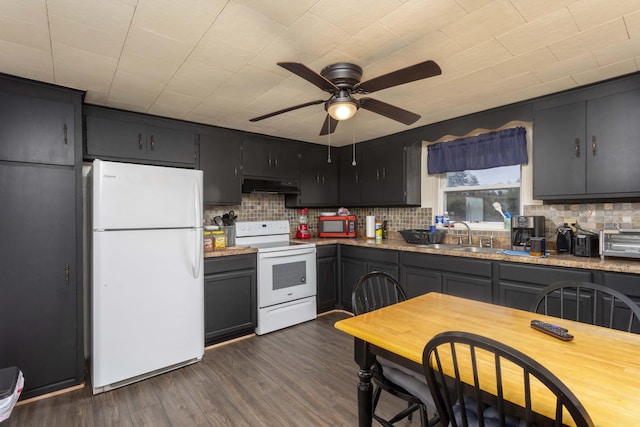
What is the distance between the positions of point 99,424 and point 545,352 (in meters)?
2.39

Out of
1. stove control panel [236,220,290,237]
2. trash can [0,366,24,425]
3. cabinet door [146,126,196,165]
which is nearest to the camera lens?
trash can [0,366,24,425]

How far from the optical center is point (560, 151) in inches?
102

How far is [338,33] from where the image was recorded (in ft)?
5.43

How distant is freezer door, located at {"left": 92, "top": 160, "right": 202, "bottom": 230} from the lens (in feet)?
7.52

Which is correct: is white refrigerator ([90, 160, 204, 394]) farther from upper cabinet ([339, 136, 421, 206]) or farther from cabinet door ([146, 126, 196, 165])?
upper cabinet ([339, 136, 421, 206])

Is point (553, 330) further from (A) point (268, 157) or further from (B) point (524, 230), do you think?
(A) point (268, 157)

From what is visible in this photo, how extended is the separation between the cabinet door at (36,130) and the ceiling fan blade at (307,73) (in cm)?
188

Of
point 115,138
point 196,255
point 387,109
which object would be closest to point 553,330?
point 387,109

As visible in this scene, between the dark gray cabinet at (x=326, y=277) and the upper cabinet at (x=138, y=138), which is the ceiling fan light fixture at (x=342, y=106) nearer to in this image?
the upper cabinet at (x=138, y=138)

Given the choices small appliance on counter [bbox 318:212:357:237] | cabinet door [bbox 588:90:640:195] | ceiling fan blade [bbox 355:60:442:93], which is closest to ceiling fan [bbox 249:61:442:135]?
ceiling fan blade [bbox 355:60:442:93]

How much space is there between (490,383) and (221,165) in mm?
3073

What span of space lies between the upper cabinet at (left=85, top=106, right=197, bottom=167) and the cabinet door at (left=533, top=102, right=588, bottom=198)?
310 cm

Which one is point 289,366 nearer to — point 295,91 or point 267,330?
point 267,330

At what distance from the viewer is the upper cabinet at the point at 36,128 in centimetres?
216
